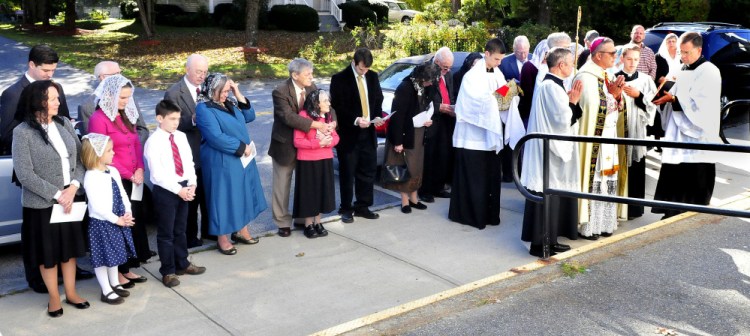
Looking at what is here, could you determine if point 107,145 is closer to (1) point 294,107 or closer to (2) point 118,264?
(2) point 118,264

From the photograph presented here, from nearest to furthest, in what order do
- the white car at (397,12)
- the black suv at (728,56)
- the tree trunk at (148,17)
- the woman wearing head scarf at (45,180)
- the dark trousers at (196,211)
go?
the woman wearing head scarf at (45,180), the dark trousers at (196,211), the black suv at (728,56), the tree trunk at (148,17), the white car at (397,12)

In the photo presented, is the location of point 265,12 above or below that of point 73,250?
above

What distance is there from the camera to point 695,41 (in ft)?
23.8

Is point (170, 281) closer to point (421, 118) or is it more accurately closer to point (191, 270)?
point (191, 270)

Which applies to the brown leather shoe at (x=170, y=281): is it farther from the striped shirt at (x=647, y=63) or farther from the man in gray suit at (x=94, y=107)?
the striped shirt at (x=647, y=63)

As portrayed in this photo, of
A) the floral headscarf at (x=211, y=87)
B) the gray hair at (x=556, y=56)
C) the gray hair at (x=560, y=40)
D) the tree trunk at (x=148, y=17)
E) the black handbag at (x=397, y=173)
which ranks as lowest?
the black handbag at (x=397, y=173)

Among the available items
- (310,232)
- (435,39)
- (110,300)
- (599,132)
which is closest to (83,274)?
(110,300)

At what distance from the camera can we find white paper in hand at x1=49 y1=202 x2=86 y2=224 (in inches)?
203

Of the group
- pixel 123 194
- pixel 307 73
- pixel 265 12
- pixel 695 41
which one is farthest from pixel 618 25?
pixel 123 194

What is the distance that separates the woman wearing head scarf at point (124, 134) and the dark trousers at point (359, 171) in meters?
2.34

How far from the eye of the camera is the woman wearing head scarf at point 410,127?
306 inches

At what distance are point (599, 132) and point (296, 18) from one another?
28.7 metres

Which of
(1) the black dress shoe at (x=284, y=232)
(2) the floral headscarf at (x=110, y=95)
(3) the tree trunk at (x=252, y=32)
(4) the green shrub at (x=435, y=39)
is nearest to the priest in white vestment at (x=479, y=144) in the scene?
(1) the black dress shoe at (x=284, y=232)

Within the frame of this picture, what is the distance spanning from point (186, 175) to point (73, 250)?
3.45 ft
